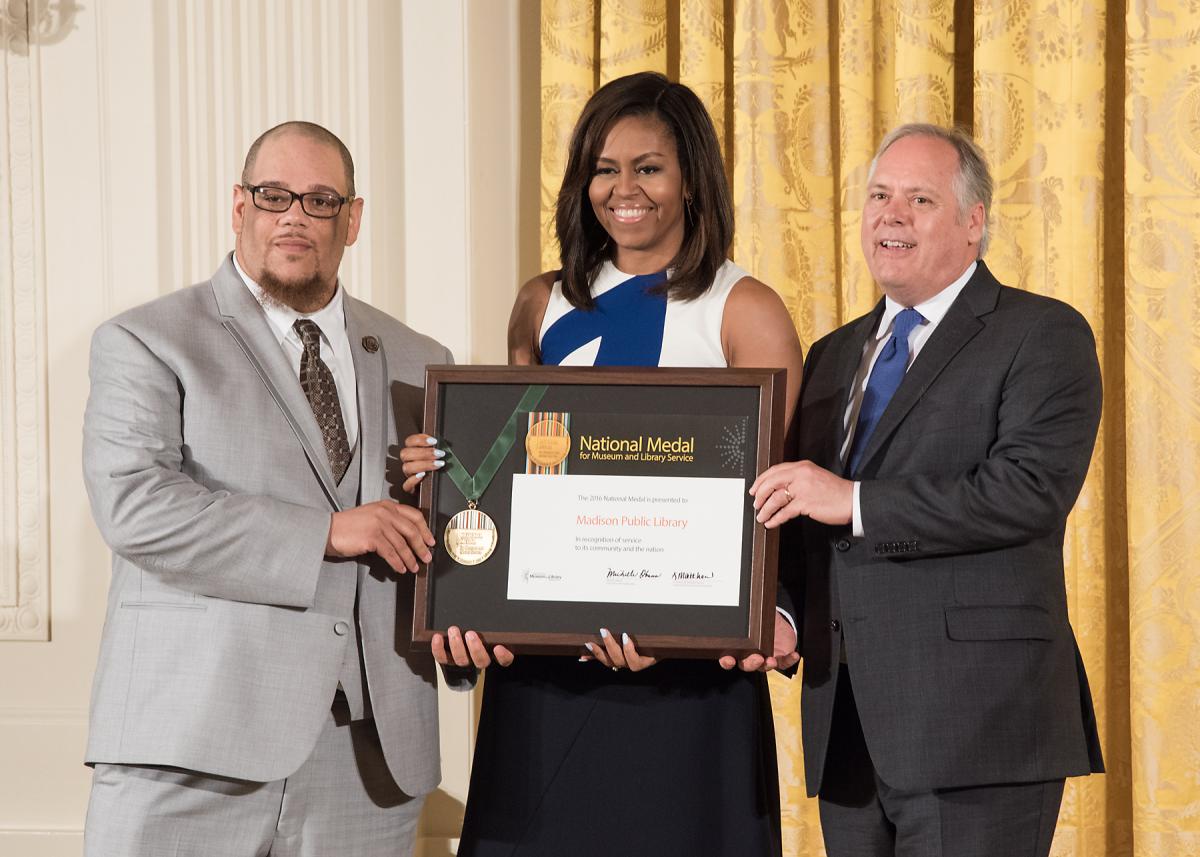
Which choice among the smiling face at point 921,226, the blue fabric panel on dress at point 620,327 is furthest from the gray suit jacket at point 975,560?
the blue fabric panel on dress at point 620,327

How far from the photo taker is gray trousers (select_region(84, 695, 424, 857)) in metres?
2.07

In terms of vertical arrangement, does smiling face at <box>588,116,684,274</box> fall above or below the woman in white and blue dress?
above

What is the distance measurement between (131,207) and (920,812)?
2.49m

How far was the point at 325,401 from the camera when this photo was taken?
2.22 meters

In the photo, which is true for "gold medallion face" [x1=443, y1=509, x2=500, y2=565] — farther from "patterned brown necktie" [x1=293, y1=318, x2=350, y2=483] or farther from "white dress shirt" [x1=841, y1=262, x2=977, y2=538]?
"white dress shirt" [x1=841, y1=262, x2=977, y2=538]

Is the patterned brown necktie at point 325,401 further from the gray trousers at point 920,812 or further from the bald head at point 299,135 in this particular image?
the gray trousers at point 920,812

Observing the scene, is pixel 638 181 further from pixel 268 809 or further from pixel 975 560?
pixel 268 809

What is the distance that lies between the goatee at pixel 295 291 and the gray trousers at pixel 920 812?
3.82ft

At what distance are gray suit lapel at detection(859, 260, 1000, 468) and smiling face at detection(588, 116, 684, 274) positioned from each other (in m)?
0.57

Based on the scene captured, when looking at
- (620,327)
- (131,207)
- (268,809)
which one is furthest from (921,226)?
(131,207)

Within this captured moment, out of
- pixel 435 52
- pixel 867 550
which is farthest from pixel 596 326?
pixel 435 52

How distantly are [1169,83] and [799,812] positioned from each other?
6.94 ft

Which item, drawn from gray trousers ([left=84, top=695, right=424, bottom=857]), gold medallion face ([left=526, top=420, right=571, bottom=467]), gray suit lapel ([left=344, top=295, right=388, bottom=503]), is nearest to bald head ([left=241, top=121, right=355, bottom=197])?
gray suit lapel ([left=344, top=295, right=388, bottom=503])

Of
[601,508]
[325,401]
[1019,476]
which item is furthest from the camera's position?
[325,401]
